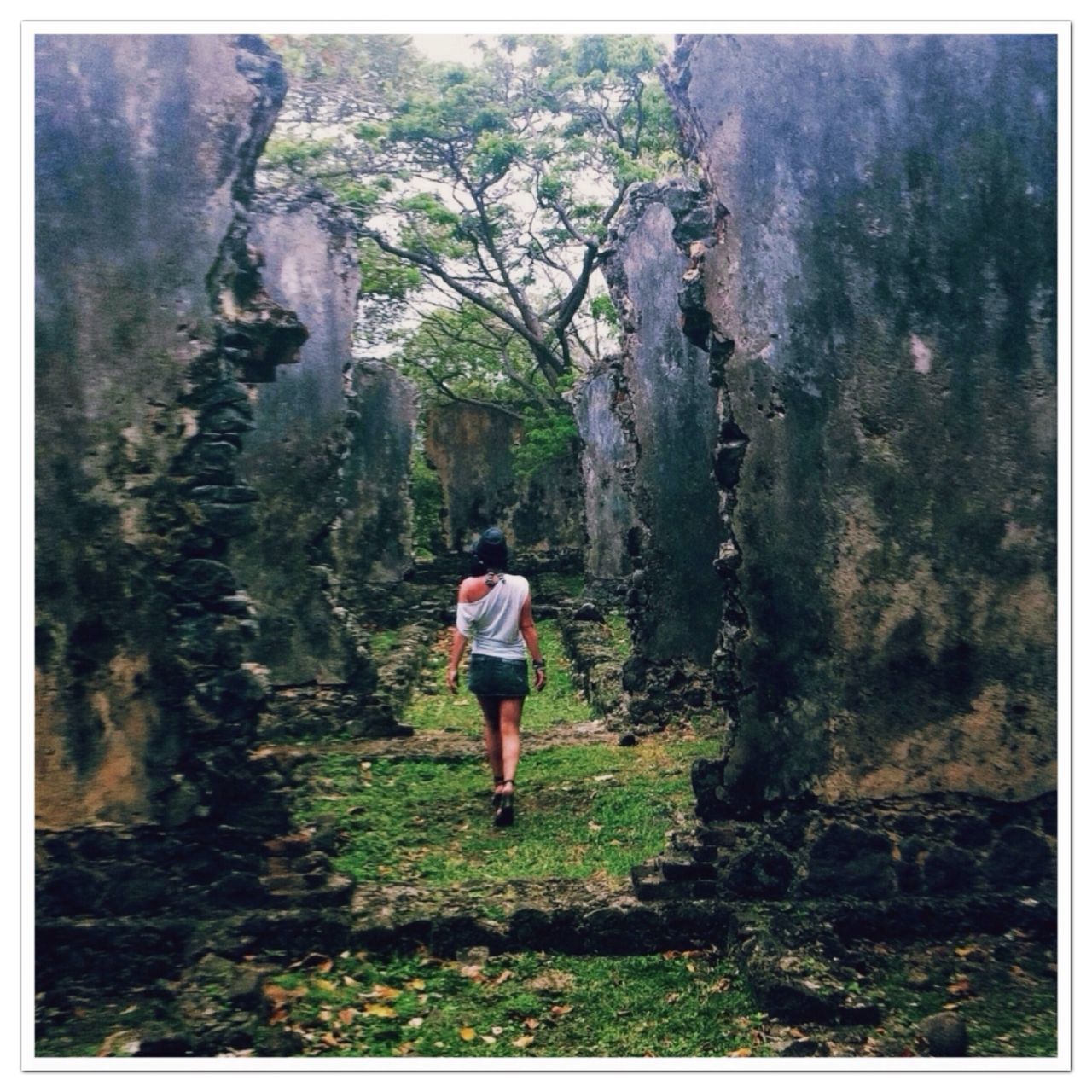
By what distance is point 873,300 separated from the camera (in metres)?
4.55

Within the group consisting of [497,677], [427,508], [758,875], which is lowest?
[758,875]

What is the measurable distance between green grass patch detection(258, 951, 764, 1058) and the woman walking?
67.1 inches

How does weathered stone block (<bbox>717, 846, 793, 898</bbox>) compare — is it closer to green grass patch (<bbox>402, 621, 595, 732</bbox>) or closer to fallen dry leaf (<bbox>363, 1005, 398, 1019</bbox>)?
fallen dry leaf (<bbox>363, 1005, 398, 1019</bbox>)

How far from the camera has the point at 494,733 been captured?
612 cm

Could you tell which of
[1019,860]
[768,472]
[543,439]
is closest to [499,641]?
[768,472]

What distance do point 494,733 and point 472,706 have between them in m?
4.10

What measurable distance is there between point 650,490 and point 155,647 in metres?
4.80

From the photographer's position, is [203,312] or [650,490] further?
[650,490]

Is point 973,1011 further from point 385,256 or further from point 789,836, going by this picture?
point 385,256

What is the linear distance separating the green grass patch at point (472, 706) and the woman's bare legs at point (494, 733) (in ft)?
7.59

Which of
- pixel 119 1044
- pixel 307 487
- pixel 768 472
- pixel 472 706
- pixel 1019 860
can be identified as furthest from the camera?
pixel 472 706

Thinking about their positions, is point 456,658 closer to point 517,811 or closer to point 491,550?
point 491,550
